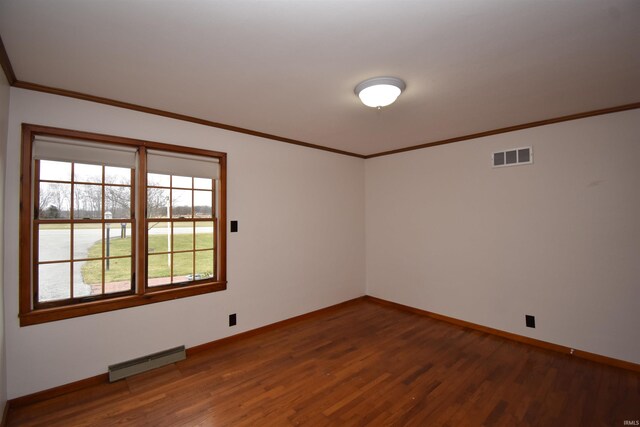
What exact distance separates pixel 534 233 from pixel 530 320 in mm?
1016

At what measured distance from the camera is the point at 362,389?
2.44m

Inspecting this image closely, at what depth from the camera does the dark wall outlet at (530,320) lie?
328 centimetres

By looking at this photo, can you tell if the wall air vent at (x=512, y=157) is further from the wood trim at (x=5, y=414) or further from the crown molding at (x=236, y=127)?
the wood trim at (x=5, y=414)

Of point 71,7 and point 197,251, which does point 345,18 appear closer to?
point 71,7

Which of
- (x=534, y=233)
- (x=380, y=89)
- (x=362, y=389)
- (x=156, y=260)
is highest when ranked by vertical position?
(x=380, y=89)

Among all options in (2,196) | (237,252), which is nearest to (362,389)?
(237,252)

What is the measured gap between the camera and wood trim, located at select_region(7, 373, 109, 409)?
220cm

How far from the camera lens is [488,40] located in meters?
1.73

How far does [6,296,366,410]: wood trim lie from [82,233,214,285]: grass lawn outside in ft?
2.61

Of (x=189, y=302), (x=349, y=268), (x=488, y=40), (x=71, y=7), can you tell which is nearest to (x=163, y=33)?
(x=71, y=7)

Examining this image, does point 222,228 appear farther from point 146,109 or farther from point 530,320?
point 530,320

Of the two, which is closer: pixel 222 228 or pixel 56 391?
pixel 56 391

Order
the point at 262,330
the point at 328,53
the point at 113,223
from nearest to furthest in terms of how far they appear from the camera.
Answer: the point at 328,53, the point at 113,223, the point at 262,330

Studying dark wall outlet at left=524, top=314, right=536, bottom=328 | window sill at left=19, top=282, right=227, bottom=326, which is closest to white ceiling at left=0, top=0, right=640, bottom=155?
window sill at left=19, top=282, right=227, bottom=326
